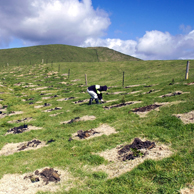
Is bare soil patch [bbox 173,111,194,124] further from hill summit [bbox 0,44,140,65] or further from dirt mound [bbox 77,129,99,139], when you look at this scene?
hill summit [bbox 0,44,140,65]

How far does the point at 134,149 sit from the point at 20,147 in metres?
7.55

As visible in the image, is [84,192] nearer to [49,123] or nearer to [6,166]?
[6,166]

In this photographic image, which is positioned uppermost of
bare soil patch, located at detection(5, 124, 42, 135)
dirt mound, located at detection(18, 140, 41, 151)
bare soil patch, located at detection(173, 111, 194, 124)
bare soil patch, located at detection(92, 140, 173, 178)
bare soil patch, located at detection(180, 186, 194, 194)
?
bare soil patch, located at detection(173, 111, 194, 124)

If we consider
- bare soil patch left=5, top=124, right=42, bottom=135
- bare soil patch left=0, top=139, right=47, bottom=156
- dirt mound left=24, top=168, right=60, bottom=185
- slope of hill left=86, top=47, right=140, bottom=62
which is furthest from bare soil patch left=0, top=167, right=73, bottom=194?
slope of hill left=86, top=47, right=140, bottom=62

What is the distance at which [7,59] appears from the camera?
128125 mm

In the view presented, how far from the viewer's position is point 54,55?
482 ft

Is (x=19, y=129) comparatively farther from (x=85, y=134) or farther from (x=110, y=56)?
(x=110, y=56)

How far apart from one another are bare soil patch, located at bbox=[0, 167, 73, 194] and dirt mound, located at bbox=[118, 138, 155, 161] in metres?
2.45

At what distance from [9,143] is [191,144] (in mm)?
11221

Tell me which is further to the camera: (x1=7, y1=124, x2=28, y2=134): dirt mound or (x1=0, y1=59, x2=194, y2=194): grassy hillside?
(x1=7, y1=124, x2=28, y2=134): dirt mound

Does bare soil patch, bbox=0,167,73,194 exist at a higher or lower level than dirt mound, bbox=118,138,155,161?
lower

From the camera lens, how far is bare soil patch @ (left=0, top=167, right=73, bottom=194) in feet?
20.3

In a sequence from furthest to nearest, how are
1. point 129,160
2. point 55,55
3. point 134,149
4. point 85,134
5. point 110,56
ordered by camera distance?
point 110,56 → point 55,55 → point 85,134 → point 134,149 → point 129,160

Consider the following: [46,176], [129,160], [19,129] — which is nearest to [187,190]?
[129,160]
